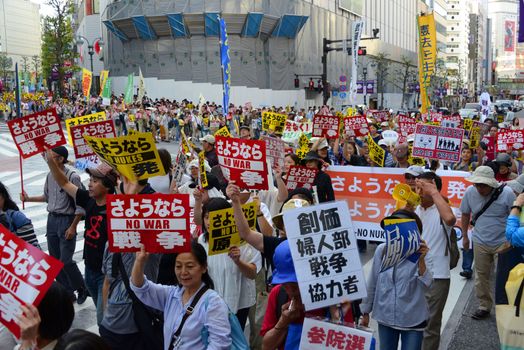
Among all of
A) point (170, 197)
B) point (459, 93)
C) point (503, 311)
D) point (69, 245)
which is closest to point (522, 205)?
point (503, 311)

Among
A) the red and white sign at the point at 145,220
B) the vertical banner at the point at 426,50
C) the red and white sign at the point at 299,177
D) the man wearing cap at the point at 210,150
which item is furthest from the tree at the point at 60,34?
the red and white sign at the point at 145,220

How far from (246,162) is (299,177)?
225cm

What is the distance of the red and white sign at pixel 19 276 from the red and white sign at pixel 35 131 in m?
3.80

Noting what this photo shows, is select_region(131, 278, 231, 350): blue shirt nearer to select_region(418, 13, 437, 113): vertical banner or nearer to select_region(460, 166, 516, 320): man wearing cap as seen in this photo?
select_region(460, 166, 516, 320): man wearing cap

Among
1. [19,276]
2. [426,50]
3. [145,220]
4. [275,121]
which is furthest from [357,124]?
[19,276]

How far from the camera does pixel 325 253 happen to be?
361cm

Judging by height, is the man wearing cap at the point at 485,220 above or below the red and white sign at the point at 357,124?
below

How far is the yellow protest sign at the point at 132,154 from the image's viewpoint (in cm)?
502

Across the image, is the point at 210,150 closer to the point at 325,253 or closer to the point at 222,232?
the point at 222,232

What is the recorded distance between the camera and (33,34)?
146 m

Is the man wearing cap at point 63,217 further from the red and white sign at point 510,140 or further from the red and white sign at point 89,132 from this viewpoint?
the red and white sign at point 510,140

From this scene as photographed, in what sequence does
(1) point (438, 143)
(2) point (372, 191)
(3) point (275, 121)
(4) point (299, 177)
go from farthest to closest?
(3) point (275, 121)
(1) point (438, 143)
(2) point (372, 191)
(4) point (299, 177)

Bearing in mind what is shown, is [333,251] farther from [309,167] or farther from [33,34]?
[33,34]

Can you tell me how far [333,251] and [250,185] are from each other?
83.9 inches
